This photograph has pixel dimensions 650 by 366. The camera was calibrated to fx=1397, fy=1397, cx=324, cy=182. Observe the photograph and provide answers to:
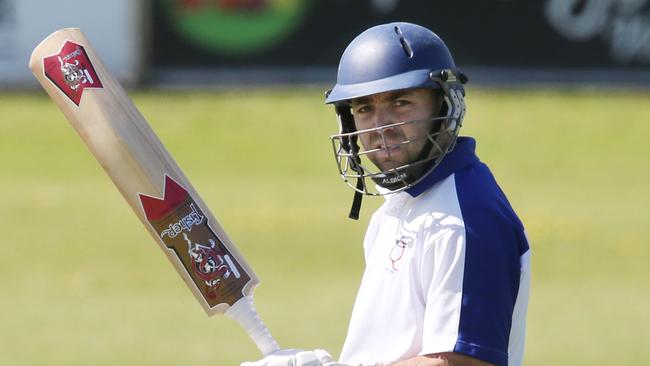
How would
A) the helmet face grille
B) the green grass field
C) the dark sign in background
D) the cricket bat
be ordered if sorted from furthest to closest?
the dark sign in background
the green grass field
the cricket bat
the helmet face grille

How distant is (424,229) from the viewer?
3.47m

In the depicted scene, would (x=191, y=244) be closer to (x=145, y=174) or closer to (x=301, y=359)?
(x=145, y=174)

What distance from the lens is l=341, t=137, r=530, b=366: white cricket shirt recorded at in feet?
11.0

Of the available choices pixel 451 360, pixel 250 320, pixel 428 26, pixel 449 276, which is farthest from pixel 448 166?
pixel 428 26

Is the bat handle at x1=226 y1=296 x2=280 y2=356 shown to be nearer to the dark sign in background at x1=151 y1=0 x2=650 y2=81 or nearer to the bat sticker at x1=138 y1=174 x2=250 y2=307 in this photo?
the bat sticker at x1=138 y1=174 x2=250 y2=307

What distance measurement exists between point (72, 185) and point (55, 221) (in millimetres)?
1541

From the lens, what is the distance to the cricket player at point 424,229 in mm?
3371

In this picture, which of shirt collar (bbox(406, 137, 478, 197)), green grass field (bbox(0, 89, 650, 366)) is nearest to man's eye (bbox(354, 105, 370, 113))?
shirt collar (bbox(406, 137, 478, 197))

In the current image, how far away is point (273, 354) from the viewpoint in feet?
11.9

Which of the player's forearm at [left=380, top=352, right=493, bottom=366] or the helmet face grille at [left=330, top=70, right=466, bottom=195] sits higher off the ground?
the helmet face grille at [left=330, top=70, right=466, bottom=195]

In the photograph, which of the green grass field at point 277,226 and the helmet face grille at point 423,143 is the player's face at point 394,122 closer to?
the helmet face grille at point 423,143

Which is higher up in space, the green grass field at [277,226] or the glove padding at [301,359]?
the glove padding at [301,359]

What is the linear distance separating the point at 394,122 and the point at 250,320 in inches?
29.0

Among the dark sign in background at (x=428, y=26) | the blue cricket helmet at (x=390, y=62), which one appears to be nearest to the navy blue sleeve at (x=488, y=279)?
the blue cricket helmet at (x=390, y=62)
